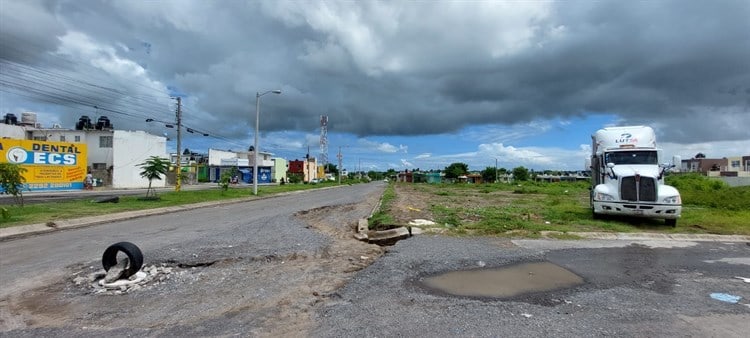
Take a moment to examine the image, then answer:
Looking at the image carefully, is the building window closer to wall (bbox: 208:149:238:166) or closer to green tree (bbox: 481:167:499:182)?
wall (bbox: 208:149:238:166)

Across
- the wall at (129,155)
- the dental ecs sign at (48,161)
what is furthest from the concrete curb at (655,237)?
the wall at (129,155)

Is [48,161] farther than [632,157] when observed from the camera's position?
Yes

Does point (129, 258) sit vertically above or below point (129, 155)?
below

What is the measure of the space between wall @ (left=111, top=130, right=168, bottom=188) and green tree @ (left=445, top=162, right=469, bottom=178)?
111 m

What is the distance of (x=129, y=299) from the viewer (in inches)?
244

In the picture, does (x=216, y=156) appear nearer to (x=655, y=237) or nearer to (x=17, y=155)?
(x=17, y=155)

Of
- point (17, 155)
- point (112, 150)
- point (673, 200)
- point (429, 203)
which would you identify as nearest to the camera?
point (673, 200)

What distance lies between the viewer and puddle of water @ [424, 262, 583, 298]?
20.6 feet

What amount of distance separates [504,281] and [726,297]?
116 inches

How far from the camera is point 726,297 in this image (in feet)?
19.6

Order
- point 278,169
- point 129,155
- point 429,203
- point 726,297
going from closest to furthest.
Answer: point 726,297 → point 429,203 → point 129,155 → point 278,169

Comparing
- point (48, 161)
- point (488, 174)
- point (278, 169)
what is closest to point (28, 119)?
point (48, 161)

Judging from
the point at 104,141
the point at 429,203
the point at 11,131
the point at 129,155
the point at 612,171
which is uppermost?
the point at 11,131

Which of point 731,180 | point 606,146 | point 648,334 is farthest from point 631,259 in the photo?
point 731,180
